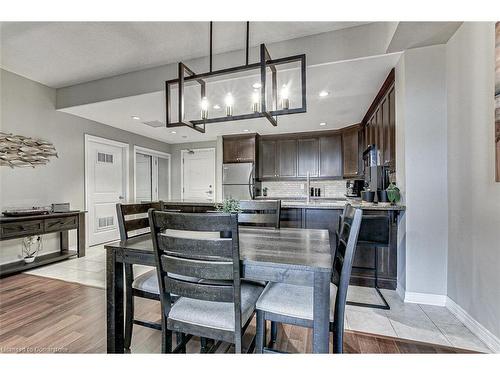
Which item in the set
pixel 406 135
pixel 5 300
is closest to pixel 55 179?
pixel 5 300

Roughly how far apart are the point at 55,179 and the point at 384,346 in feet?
15.4

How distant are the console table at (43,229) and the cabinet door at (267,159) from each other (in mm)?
3637

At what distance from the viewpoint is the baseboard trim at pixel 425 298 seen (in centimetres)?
226

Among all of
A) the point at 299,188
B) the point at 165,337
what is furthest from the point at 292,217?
the point at 299,188

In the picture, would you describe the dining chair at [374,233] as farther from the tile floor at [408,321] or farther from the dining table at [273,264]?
the dining table at [273,264]

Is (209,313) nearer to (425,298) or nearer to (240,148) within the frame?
(425,298)

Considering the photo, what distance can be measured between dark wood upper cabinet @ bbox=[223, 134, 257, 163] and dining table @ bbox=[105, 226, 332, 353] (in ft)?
12.8

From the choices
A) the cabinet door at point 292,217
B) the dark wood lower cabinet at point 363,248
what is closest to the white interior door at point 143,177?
the cabinet door at point 292,217

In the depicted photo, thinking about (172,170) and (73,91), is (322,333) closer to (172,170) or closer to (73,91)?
(73,91)

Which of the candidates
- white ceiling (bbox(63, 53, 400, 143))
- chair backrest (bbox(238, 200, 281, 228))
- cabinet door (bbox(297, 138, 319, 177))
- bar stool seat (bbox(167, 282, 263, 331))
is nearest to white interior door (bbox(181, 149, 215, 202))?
white ceiling (bbox(63, 53, 400, 143))

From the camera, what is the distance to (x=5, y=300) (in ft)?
7.83

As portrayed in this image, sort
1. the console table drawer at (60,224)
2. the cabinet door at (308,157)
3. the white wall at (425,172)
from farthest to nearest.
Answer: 1. the cabinet door at (308,157)
2. the console table drawer at (60,224)
3. the white wall at (425,172)

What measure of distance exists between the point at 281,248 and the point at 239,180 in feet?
14.1

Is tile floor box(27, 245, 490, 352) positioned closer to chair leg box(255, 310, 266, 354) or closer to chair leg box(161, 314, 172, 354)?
chair leg box(255, 310, 266, 354)
